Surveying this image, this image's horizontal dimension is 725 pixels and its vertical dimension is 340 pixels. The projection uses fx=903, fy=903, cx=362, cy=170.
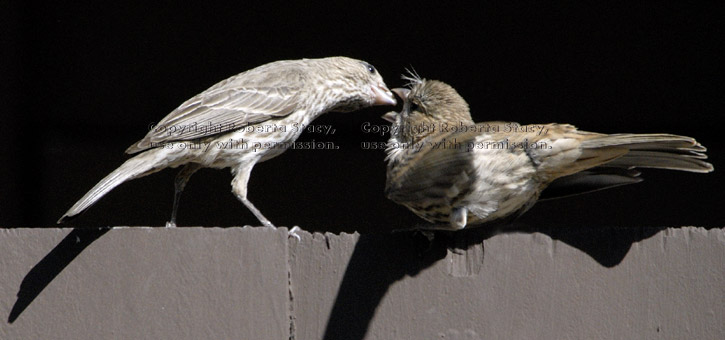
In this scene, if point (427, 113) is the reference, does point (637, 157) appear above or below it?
below

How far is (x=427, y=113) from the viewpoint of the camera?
13.9 ft

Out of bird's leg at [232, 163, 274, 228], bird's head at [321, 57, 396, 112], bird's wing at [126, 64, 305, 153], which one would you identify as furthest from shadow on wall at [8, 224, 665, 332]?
bird's head at [321, 57, 396, 112]

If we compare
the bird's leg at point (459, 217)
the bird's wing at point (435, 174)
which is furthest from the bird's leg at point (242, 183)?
the bird's leg at point (459, 217)

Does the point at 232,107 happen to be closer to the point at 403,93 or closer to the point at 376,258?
the point at 403,93

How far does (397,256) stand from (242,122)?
1.51 meters

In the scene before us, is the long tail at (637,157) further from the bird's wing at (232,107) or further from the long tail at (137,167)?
the long tail at (137,167)

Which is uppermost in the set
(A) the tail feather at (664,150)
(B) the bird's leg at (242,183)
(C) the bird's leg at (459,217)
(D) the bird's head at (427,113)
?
(D) the bird's head at (427,113)

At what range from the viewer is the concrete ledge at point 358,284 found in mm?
2799

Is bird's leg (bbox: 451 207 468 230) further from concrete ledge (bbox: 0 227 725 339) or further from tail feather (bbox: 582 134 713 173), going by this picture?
tail feather (bbox: 582 134 713 173)

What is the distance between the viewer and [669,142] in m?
3.00

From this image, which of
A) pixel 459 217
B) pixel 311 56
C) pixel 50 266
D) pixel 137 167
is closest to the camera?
pixel 50 266

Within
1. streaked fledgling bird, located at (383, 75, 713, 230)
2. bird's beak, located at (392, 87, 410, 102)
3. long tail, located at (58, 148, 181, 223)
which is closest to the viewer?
streaked fledgling bird, located at (383, 75, 713, 230)

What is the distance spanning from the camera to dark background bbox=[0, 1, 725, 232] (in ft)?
21.1

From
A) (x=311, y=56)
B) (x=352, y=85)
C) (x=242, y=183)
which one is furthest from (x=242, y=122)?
(x=311, y=56)
